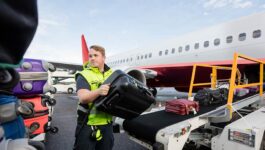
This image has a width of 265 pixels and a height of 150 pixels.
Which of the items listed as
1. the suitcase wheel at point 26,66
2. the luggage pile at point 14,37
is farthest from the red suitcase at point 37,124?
the luggage pile at point 14,37

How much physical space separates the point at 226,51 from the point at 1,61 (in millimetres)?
7530

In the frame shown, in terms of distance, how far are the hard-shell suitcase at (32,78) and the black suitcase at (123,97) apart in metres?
1.07

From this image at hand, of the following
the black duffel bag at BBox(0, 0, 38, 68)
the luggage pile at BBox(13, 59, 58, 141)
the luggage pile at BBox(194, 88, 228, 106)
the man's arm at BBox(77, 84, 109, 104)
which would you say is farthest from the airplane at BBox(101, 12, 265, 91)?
the black duffel bag at BBox(0, 0, 38, 68)

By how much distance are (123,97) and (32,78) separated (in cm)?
138

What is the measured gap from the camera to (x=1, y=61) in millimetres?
687

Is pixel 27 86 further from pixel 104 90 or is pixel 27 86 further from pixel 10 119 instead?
pixel 10 119

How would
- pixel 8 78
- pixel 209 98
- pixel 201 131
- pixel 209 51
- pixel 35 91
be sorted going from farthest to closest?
pixel 209 51, pixel 209 98, pixel 201 131, pixel 35 91, pixel 8 78

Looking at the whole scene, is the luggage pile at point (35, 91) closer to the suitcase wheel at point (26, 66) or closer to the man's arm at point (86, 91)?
the suitcase wheel at point (26, 66)

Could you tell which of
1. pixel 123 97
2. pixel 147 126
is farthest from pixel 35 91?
pixel 147 126

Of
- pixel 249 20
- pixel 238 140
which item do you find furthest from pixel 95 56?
pixel 249 20

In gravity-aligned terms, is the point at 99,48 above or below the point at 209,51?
below

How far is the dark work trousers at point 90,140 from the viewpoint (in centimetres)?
197

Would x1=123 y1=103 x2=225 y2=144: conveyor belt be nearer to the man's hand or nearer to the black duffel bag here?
the man's hand

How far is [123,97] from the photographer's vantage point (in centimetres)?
179
